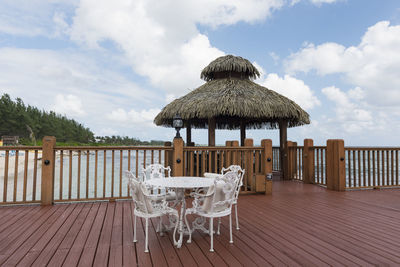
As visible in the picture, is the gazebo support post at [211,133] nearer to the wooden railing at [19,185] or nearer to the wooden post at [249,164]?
the wooden post at [249,164]

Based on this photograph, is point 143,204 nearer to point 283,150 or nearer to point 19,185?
point 283,150

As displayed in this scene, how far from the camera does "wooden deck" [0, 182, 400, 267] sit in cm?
215

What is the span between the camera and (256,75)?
8961mm

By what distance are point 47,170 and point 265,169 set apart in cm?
418

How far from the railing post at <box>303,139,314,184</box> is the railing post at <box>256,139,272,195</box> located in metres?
2.07

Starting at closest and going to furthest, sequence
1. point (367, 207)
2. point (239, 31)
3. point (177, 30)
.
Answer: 1. point (367, 207)
2. point (177, 30)
3. point (239, 31)

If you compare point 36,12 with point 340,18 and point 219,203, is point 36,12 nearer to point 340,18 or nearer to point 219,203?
point 219,203

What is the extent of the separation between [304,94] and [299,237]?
11759 millimetres

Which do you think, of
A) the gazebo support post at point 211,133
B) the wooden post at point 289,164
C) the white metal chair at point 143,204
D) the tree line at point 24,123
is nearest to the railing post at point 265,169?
the gazebo support post at point 211,133

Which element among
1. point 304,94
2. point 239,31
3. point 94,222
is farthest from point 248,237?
point 304,94

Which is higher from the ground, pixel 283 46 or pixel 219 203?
pixel 283 46

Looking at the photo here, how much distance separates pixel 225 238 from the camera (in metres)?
2.72

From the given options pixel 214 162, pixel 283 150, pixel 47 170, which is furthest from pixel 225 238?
pixel 283 150

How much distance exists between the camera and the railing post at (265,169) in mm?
5176
